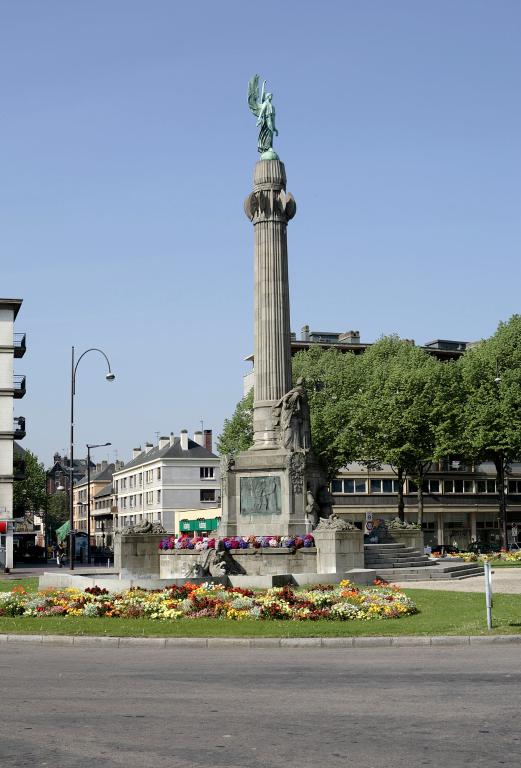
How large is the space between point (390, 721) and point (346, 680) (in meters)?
3.11

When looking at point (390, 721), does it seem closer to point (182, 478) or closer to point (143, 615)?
point (143, 615)

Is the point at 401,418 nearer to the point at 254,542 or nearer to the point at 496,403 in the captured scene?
the point at 496,403

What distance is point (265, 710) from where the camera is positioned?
11211mm

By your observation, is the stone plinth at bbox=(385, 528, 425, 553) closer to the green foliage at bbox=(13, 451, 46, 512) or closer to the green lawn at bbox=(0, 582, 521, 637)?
the green lawn at bbox=(0, 582, 521, 637)

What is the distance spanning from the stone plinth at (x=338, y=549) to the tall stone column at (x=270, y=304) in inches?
234

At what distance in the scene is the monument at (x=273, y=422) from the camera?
35281 millimetres

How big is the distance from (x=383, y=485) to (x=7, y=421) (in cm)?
3531

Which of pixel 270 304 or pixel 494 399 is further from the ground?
pixel 270 304

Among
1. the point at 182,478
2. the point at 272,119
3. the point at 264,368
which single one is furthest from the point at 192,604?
the point at 182,478

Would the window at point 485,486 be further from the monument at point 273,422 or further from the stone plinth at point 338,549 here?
the stone plinth at point 338,549

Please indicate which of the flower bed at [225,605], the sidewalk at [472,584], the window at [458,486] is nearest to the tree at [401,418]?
the sidewalk at [472,584]

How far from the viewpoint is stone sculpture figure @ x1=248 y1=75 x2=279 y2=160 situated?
4092cm

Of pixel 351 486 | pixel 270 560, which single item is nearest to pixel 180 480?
pixel 351 486

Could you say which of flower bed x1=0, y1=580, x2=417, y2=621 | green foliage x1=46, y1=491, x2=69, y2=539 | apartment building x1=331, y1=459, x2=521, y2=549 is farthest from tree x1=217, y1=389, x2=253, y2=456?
green foliage x1=46, y1=491, x2=69, y2=539
